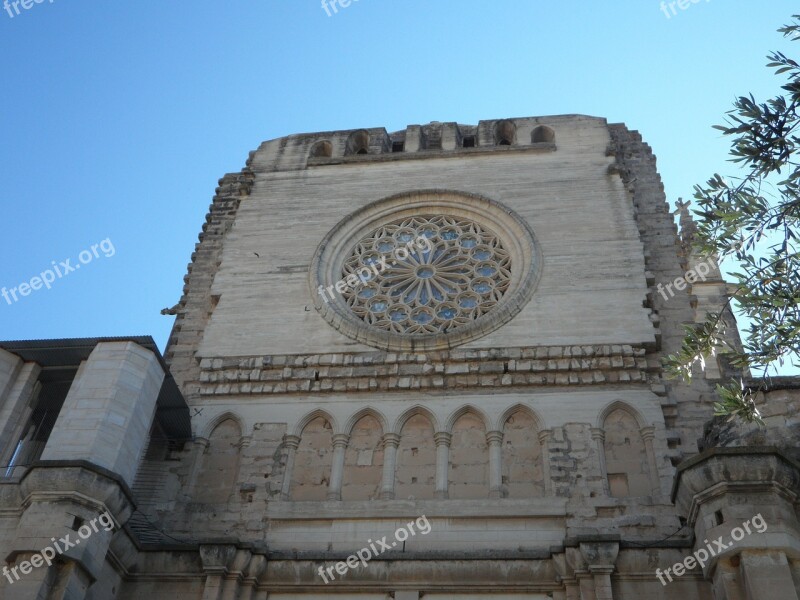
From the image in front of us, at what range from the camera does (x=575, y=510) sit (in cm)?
1275

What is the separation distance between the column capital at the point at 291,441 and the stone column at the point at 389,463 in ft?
4.37

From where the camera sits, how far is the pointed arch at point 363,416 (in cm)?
1422

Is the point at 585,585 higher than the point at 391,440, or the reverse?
the point at 391,440

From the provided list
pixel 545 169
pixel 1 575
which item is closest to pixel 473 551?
pixel 1 575

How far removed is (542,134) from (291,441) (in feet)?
29.5

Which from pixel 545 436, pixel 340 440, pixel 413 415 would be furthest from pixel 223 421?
pixel 545 436

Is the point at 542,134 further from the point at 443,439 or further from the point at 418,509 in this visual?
the point at 418,509

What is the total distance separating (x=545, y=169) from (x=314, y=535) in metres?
8.79

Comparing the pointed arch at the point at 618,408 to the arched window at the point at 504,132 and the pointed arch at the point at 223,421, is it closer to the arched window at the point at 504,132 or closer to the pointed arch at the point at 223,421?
the pointed arch at the point at 223,421

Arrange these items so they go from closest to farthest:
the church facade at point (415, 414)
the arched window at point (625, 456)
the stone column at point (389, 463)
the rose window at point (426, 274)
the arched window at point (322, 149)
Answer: the church facade at point (415, 414) < the arched window at point (625, 456) < the stone column at point (389, 463) < the rose window at point (426, 274) < the arched window at point (322, 149)

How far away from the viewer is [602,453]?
1343cm

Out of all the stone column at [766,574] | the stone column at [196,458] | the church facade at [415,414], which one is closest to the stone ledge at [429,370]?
the church facade at [415,414]

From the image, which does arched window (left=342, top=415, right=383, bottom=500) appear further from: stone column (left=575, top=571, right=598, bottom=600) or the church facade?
stone column (left=575, top=571, right=598, bottom=600)

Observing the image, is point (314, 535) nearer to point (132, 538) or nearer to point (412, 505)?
point (412, 505)
